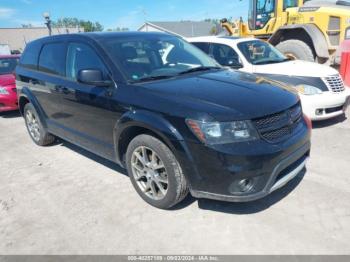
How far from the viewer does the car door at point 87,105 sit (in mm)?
3645

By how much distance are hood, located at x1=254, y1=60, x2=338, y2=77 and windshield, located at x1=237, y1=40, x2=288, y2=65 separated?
0.24 metres

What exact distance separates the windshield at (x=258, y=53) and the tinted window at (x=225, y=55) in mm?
181

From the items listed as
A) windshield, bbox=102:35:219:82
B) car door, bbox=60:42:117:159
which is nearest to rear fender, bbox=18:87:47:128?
car door, bbox=60:42:117:159

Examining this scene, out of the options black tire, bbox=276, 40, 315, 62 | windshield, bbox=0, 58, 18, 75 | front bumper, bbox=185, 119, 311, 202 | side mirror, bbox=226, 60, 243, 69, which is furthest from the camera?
windshield, bbox=0, 58, 18, 75

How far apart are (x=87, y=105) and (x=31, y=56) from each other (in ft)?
7.48

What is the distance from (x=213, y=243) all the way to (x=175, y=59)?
7.61ft

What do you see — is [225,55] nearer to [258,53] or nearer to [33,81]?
[258,53]

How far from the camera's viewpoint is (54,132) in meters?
5.07

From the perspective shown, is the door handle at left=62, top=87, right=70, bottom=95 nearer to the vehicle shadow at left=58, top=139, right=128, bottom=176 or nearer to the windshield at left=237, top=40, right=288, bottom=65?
the vehicle shadow at left=58, top=139, right=128, bottom=176

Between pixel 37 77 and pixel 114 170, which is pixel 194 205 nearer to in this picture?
pixel 114 170

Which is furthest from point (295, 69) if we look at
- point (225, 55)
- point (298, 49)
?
point (298, 49)

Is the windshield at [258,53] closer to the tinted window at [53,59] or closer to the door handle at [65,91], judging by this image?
the tinted window at [53,59]

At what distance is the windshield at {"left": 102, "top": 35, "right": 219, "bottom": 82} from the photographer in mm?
3594

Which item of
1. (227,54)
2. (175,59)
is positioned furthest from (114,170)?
(227,54)
